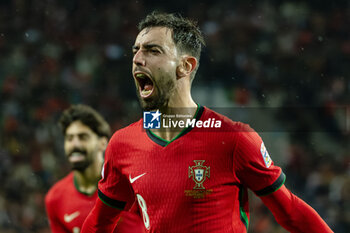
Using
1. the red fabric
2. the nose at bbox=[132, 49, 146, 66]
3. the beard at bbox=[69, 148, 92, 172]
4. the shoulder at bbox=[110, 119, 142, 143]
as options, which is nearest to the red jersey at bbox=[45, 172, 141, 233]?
the beard at bbox=[69, 148, 92, 172]

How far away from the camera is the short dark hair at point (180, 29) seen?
8.68 feet

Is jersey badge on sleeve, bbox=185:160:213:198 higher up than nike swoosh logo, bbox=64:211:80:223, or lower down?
higher up

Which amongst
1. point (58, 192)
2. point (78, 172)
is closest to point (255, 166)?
point (78, 172)

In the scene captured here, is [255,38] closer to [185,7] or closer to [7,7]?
[185,7]

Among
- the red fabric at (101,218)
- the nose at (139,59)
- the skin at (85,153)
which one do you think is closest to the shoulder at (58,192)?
the skin at (85,153)

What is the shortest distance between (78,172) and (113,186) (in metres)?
2.14

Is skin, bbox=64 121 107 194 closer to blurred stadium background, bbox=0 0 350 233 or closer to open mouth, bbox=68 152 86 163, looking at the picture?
open mouth, bbox=68 152 86 163

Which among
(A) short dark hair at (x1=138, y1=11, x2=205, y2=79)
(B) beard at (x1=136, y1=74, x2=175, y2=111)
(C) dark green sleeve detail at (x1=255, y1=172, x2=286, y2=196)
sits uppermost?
(A) short dark hair at (x1=138, y1=11, x2=205, y2=79)

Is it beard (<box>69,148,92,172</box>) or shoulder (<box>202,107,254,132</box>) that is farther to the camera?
beard (<box>69,148,92,172</box>)

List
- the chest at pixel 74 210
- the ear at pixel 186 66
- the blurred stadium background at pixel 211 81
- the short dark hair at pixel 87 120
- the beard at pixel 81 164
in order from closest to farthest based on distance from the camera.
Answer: the ear at pixel 186 66, the chest at pixel 74 210, the beard at pixel 81 164, the short dark hair at pixel 87 120, the blurred stadium background at pixel 211 81

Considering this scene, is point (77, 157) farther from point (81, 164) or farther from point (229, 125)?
point (229, 125)

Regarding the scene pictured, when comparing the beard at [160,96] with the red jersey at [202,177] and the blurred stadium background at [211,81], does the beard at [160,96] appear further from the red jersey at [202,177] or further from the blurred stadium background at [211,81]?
the blurred stadium background at [211,81]

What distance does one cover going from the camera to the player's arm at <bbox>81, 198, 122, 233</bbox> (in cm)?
273

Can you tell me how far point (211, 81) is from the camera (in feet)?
26.9
